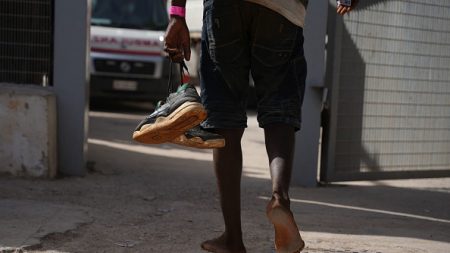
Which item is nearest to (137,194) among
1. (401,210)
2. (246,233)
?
(246,233)

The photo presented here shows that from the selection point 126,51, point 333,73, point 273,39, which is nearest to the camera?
point 273,39

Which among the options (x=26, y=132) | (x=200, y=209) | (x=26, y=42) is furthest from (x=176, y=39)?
(x=26, y=42)

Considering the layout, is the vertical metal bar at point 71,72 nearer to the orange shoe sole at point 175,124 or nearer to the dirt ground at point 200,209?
the dirt ground at point 200,209

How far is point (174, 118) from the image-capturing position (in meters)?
3.32

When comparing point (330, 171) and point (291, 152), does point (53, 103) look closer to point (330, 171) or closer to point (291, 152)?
point (330, 171)

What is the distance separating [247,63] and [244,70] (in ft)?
0.12

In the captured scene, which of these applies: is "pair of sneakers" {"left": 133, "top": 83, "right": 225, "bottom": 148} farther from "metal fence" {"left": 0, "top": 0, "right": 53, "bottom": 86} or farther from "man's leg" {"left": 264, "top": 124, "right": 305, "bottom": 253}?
"metal fence" {"left": 0, "top": 0, "right": 53, "bottom": 86}

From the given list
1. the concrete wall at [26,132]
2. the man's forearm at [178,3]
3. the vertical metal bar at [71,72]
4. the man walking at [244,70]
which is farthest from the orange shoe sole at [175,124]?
the vertical metal bar at [71,72]

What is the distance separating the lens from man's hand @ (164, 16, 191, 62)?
3592 mm

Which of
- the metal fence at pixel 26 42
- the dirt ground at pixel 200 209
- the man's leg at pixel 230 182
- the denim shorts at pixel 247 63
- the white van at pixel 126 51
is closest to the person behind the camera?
the denim shorts at pixel 247 63

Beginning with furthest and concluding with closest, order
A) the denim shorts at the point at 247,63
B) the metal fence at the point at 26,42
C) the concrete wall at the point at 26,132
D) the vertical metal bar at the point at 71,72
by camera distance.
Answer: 1. the metal fence at the point at 26,42
2. the vertical metal bar at the point at 71,72
3. the concrete wall at the point at 26,132
4. the denim shorts at the point at 247,63

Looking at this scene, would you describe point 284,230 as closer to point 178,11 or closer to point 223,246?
point 223,246

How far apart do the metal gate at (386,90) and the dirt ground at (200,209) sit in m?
0.24

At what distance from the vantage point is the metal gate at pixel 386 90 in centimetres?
612
